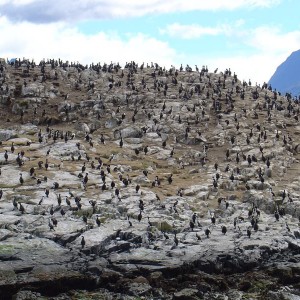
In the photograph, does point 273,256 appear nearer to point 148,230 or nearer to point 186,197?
point 148,230

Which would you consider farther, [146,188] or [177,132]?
[177,132]

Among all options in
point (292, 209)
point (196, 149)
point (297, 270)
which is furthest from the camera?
point (196, 149)

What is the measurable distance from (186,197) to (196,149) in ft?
80.2

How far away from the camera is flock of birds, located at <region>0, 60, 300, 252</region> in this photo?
6712 cm

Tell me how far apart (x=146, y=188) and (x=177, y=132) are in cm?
2978

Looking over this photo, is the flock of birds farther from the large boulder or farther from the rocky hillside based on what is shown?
the large boulder

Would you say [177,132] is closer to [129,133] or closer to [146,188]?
[129,133]

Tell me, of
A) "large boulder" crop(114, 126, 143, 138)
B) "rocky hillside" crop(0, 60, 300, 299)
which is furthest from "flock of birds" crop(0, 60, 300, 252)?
"large boulder" crop(114, 126, 143, 138)

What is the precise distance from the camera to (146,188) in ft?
236

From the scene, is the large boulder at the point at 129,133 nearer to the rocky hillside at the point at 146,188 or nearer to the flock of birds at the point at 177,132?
the rocky hillside at the point at 146,188

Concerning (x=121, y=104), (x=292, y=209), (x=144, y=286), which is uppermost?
(x=121, y=104)

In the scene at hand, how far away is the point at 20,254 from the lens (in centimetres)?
5134

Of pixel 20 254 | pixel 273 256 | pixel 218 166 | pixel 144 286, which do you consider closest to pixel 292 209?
pixel 273 256

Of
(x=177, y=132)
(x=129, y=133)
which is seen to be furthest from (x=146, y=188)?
(x=177, y=132)
